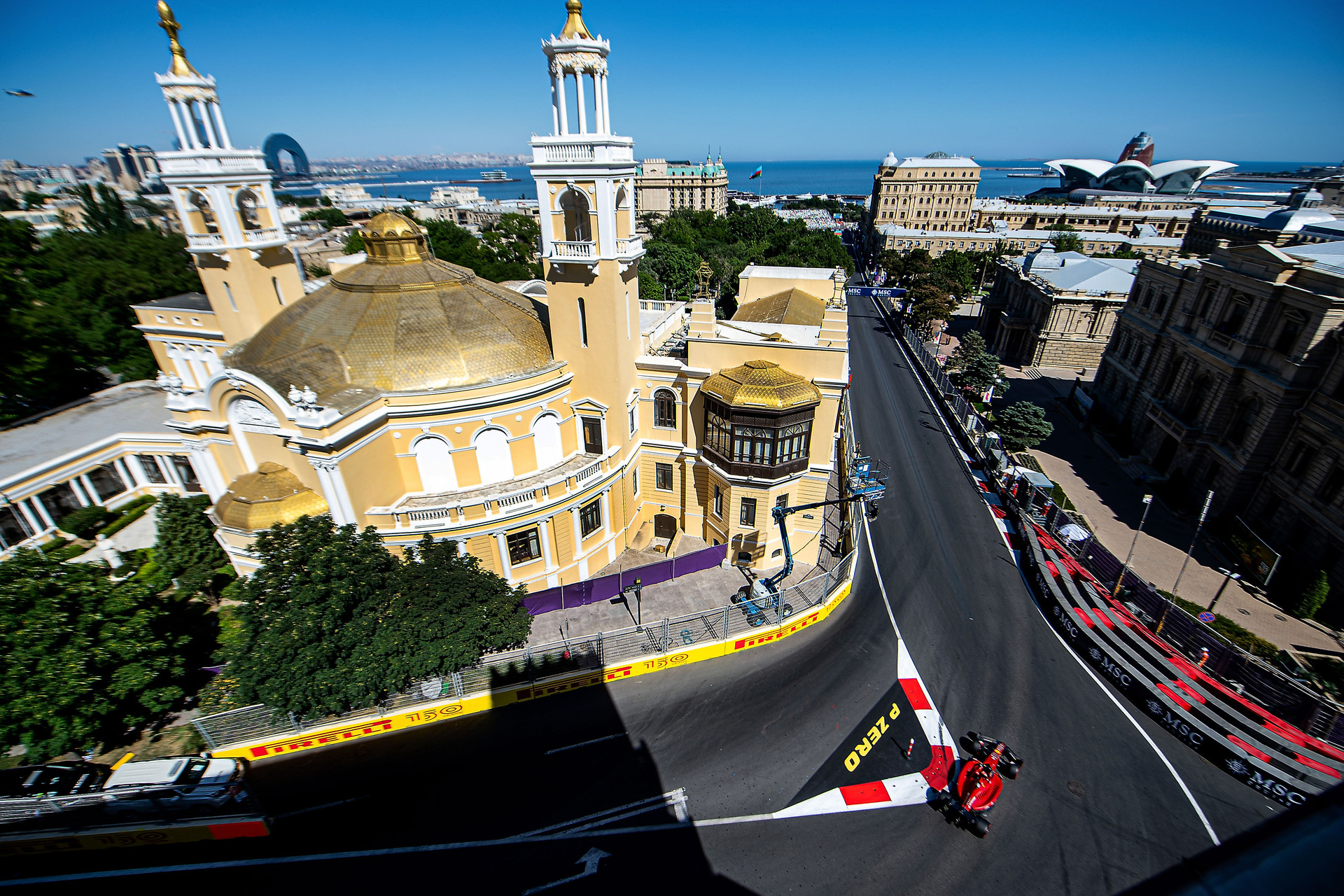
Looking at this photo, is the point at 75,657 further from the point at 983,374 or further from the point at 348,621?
the point at 983,374

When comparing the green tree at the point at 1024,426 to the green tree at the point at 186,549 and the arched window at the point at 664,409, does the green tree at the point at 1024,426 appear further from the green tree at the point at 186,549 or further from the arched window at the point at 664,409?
the green tree at the point at 186,549

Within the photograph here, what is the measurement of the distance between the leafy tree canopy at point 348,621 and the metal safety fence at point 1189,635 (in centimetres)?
3103

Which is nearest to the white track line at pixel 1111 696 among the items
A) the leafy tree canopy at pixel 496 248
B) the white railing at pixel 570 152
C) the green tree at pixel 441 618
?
the green tree at pixel 441 618

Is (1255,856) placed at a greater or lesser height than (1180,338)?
greater

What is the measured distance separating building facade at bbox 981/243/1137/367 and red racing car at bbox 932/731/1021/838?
56.9m

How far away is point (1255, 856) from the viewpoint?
3.16m

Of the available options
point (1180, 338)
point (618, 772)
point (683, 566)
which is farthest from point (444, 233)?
point (1180, 338)

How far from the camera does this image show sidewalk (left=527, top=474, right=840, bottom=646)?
29.4 metres

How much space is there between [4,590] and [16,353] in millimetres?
33441

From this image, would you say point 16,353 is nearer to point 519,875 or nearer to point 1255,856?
point 519,875

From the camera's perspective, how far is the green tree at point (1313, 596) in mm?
28844

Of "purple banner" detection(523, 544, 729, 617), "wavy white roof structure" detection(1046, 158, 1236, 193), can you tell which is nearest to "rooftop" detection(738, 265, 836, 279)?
"purple banner" detection(523, 544, 729, 617)

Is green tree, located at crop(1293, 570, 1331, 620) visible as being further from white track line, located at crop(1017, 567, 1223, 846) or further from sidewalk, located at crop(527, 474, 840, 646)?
sidewalk, located at crop(527, 474, 840, 646)

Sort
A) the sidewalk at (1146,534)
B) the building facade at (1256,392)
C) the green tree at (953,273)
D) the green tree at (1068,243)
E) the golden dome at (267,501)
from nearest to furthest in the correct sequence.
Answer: the golden dome at (267,501) → the sidewalk at (1146,534) → the building facade at (1256,392) → the green tree at (953,273) → the green tree at (1068,243)
